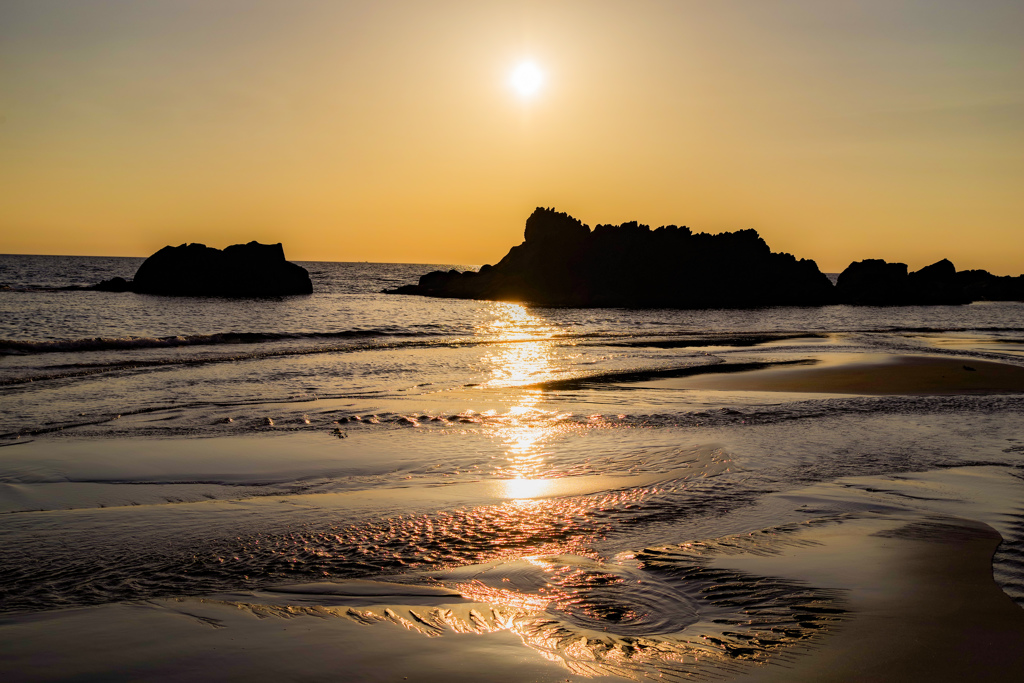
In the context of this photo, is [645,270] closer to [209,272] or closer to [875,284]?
[875,284]

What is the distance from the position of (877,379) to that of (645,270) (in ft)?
243

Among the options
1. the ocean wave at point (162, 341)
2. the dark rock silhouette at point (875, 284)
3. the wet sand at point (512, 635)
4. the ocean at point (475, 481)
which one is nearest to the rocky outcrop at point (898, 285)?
the dark rock silhouette at point (875, 284)

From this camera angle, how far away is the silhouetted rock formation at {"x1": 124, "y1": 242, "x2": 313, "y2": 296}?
64.2 m

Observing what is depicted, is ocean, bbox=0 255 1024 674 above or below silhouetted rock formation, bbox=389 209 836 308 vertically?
below

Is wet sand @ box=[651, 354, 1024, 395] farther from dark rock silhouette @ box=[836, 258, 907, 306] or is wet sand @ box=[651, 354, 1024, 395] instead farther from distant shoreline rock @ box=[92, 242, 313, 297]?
dark rock silhouette @ box=[836, 258, 907, 306]

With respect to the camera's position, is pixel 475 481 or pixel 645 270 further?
pixel 645 270

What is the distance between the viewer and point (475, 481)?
771 centimetres

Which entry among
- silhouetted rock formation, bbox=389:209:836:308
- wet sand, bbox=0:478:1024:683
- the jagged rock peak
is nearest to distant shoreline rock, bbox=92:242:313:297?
silhouetted rock formation, bbox=389:209:836:308

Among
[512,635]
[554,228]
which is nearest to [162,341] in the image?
[512,635]

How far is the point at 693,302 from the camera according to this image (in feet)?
295

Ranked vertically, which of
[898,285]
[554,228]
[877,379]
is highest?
[554,228]

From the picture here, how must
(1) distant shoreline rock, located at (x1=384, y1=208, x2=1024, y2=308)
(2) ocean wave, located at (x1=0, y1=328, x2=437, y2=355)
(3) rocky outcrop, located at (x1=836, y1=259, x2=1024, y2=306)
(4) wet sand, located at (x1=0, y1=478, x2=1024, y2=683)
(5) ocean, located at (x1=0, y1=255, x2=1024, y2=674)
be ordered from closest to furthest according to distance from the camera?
(4) wet sand, located at (x1=0, y1=478, x2=1024, y2=683) < (5) ocean, located at (x1=0, y1=255, x2=1024, y2=674) < (2) ocean wave, located at (x1=0, y1=328, x2=437, y2=355) < (3) rocky outcrop, located at (x1=836, y1=259, x2=1024, y2=306) < (1) distant shoreline rock, located at (x1=384, y1=208, x2=1024, y2=308)

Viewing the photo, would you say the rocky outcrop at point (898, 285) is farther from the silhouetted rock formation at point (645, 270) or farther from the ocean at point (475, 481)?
the ocean at point (475, 481)

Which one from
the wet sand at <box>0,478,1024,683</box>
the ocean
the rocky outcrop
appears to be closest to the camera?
the wet sand at <box>0,478,1024,683</box>
